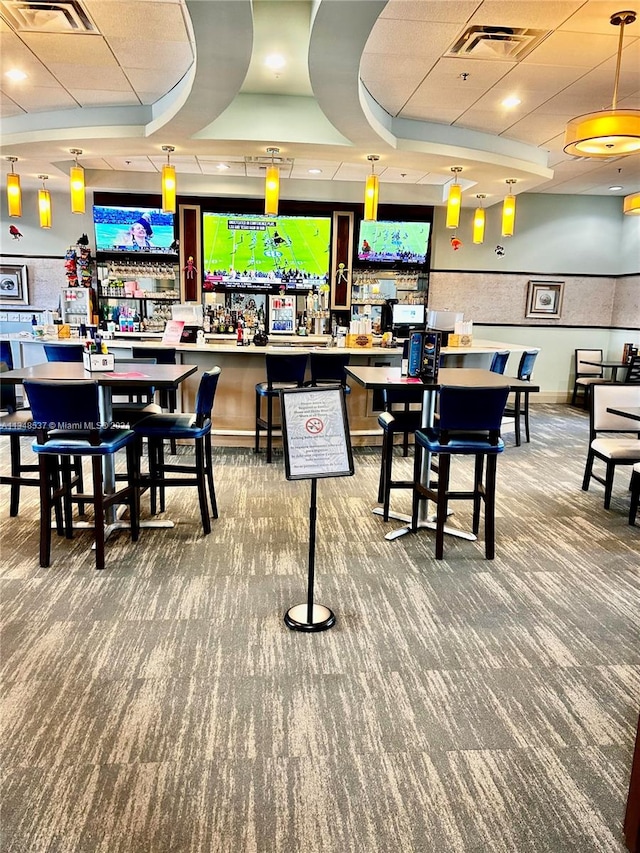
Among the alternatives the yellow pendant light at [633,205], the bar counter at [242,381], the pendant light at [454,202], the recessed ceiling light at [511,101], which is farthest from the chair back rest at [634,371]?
the recessed ceiling light at [511,101]

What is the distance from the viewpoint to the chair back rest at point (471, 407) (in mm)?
3434

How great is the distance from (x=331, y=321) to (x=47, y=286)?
15.4 feet

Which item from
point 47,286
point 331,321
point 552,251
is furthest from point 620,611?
point 47,286

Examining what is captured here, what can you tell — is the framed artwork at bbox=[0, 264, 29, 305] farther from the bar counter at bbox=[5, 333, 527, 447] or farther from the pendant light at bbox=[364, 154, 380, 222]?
the pendant light at bbox=[364, 154, 380, 222]

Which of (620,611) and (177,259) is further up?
(177,259)

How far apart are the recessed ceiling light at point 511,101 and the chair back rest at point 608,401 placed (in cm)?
275

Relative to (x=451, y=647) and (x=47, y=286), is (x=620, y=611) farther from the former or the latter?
(x=47, y=286)

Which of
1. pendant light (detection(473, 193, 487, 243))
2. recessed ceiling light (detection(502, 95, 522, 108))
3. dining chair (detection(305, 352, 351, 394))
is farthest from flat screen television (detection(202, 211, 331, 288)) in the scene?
recessed ceiling light (detection(502, 95, 522, 108))

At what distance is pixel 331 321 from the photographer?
9562mm

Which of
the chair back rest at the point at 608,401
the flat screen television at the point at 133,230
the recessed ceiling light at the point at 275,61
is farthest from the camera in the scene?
the flat screen television at the point at 133,230

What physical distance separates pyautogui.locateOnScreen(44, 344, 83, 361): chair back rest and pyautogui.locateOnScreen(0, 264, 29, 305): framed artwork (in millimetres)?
4241

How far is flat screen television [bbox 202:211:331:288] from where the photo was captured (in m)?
9.20

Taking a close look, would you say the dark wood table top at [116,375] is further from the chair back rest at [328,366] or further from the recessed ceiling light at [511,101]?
the recessed ceiling light at [511,101]

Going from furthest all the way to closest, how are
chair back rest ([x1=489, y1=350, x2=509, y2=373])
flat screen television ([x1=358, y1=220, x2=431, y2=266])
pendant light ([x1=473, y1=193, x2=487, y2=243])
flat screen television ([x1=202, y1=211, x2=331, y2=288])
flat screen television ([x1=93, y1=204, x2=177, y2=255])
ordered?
1. flat screen television ([x1=358, y1=220, x2=431, y2=266])
2. flat screen television ([x1=202, y1=211, x2=331, y2=288])
3. flat screen television ([x1=93, y1=204, x2=177, y2=255])
4. pendant light ([x1=473, y1=193, x2=487, y2=243])
5. chair back rest ([x1=489, y1=350, x2=509, y2=373])
